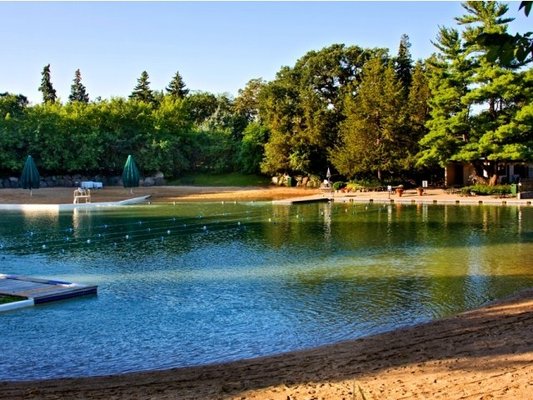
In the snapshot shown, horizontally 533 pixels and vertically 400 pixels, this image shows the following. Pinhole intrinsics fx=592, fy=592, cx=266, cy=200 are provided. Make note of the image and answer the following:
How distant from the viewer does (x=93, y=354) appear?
790cm

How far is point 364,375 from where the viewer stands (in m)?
5.84

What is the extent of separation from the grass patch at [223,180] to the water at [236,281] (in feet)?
81.0

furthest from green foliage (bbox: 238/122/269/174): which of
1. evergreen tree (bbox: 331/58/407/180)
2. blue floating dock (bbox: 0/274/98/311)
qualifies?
blue floating dock (bbox: 0/274/98/311)

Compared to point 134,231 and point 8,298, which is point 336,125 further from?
point 8,298

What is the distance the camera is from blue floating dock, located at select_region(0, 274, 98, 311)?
34.9ft

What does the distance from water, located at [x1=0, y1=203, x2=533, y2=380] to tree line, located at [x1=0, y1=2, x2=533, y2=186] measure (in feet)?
38.5

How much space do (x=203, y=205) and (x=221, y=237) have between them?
13484mm

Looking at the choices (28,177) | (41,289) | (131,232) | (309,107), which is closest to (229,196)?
(309,107)

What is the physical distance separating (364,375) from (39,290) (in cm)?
742

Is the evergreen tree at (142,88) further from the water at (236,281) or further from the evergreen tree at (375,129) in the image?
the water at (236,281)

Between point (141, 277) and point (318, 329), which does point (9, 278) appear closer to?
point (141, 277)

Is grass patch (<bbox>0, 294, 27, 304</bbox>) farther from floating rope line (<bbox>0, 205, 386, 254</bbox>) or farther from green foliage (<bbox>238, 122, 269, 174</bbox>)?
green foliage (<bbox>238, 122, 269, 174</bbox>)

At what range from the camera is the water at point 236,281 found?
826cm

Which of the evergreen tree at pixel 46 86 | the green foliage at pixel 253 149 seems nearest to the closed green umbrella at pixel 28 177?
the green foliage at pixel 253 149
